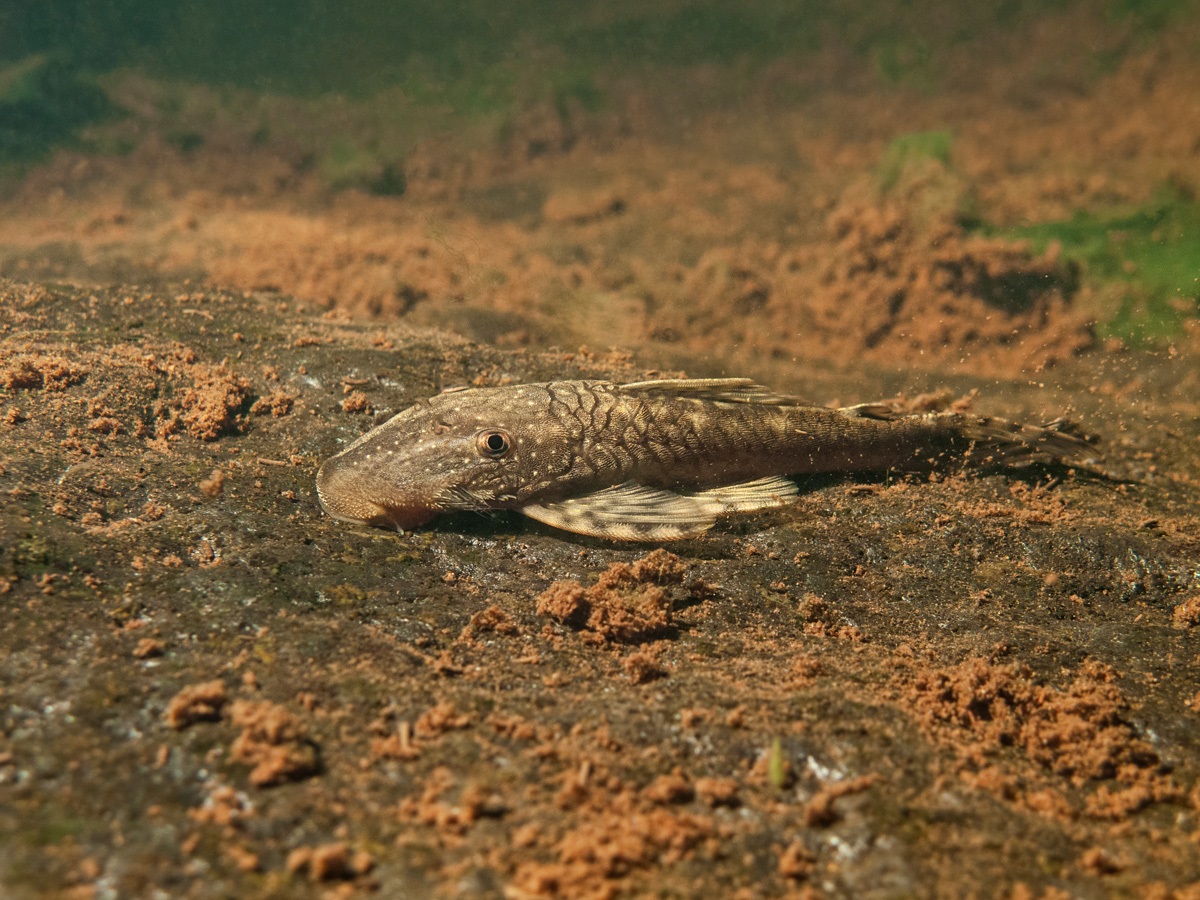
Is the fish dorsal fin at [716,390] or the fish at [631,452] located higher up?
the fish dorsal fin at [716,390]

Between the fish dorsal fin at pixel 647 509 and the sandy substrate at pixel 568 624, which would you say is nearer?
the sandy substrate at pixel 568 624

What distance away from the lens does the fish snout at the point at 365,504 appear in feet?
12.9

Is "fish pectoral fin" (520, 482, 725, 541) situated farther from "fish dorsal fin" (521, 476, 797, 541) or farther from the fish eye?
the fish eye

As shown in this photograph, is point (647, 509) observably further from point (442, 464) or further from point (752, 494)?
point (442, 464)

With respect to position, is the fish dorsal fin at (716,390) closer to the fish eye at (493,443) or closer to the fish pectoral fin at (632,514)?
the fish pectoral fin at (632,514)

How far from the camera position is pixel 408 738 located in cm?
251

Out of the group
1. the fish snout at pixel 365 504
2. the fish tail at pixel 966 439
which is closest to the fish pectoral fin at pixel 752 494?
the fish tail at pixel 966 439

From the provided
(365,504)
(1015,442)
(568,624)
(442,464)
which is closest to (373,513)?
(365,504)

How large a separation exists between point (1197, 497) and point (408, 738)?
600 centimetres

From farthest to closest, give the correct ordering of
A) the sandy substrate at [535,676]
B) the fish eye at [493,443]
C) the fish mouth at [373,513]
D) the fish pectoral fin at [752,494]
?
the fish pectoral fin at [752,494]
the fish eye at [493,443]
the fish mouth at [373,513]
the sandy substrate at [535,676]

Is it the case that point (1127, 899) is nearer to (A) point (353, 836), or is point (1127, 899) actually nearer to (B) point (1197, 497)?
(A) point (353, 836)

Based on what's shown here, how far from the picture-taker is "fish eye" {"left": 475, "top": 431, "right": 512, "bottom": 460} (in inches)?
160

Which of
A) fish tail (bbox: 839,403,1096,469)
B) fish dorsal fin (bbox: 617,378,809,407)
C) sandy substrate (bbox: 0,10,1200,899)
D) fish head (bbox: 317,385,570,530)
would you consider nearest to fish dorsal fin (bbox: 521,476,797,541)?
sandy substrate (bbox: 0,10,1200,899)

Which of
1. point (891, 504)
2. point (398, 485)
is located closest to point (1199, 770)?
point (891, 504)
